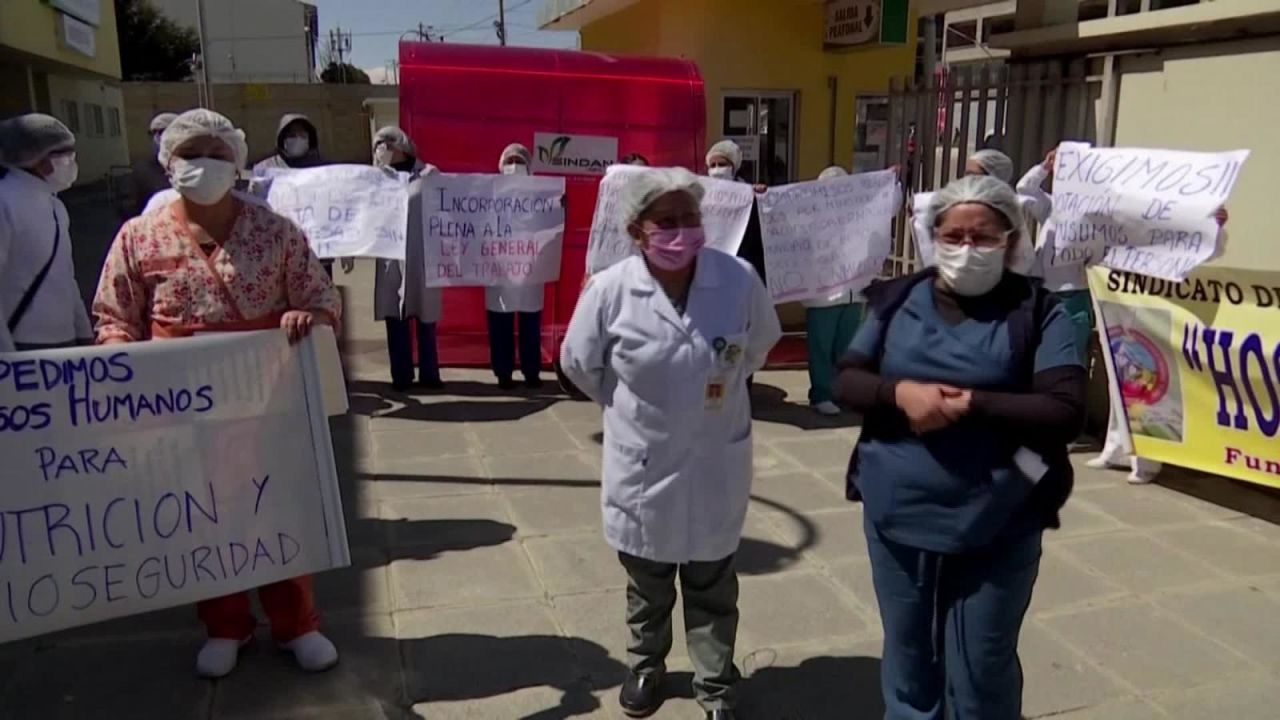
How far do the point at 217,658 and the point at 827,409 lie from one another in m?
4.53

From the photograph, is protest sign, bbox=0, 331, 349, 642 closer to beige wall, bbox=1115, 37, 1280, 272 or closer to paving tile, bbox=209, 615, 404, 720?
paving tile, bbox=209, 615, 404, 720

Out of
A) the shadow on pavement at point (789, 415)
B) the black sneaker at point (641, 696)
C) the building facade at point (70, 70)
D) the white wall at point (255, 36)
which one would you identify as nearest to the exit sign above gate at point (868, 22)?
the shadow on pavement at point (789, 415)

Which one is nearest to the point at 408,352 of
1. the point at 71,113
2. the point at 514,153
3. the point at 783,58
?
the point at 514,153

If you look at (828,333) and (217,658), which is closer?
(217,658)

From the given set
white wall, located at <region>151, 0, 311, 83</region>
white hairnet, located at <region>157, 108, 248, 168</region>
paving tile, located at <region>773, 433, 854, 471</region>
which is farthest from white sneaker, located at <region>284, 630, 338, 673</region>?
white wall, located at <region>151, 0, 311, 83</region>

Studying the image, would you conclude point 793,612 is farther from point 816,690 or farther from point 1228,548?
point 1228,548

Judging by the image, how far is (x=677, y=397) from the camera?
291cm

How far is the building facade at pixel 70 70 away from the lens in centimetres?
2186

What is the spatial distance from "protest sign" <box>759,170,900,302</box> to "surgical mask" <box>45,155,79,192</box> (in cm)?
400

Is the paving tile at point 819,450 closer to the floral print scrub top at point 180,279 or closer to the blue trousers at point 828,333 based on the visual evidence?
the blue trousers at point 828,333

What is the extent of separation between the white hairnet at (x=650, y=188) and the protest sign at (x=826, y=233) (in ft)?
12.3

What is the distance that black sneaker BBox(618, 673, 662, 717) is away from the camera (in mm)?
3227

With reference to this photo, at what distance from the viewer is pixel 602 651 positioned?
3658mm

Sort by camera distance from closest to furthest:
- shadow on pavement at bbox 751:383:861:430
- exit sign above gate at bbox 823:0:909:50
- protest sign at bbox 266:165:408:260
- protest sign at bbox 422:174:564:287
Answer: shadow on pavement at bbox 751:383:861:430, protest sign at bbox 266:165:408:260, protest sign at bbox 422:174:564:287, exit sign above gate at bbox 823:0:909:50
